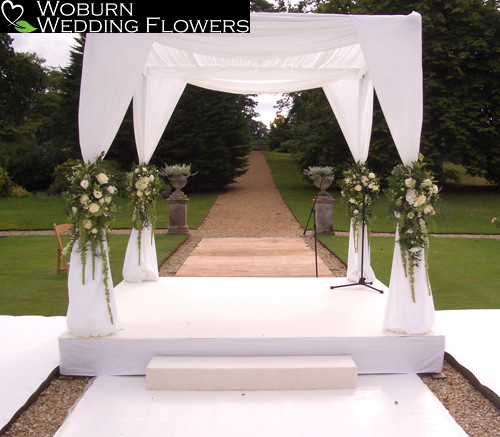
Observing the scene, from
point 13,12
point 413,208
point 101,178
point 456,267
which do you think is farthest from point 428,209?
point 13,12

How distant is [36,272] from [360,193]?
15.5 feet

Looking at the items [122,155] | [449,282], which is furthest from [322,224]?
[122,155]

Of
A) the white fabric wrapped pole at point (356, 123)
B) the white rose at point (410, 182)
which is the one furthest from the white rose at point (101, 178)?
the white fabric wrapped pole at point (356, 123)

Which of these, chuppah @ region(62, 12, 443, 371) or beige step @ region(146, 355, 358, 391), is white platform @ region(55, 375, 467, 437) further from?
chuppah @ region(62, 12, 443, 371)

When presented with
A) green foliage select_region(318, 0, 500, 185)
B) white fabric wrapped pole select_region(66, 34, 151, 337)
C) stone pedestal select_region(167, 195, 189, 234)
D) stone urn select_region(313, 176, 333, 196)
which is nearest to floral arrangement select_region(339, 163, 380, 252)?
white fabric wrapped pole select_region(66, 34, 151, 337)

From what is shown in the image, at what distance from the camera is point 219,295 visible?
17.6 feet

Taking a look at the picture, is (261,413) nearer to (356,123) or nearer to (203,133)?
(356,123)

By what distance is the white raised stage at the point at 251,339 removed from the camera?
400 cm

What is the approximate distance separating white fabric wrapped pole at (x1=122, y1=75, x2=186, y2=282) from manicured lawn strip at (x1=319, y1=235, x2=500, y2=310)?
3149 millimetres

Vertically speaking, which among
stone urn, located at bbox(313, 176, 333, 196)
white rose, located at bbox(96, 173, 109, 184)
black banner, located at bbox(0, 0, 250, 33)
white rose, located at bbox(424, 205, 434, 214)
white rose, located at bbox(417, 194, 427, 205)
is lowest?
stone urn, located at bbox(313, 176, 333, 196)

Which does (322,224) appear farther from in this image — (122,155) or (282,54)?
(122,155)

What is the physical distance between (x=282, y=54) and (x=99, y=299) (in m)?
2.65

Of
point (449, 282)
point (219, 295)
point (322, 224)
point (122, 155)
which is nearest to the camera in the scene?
point (219, 295)

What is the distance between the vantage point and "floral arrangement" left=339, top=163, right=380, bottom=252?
18.8ft
